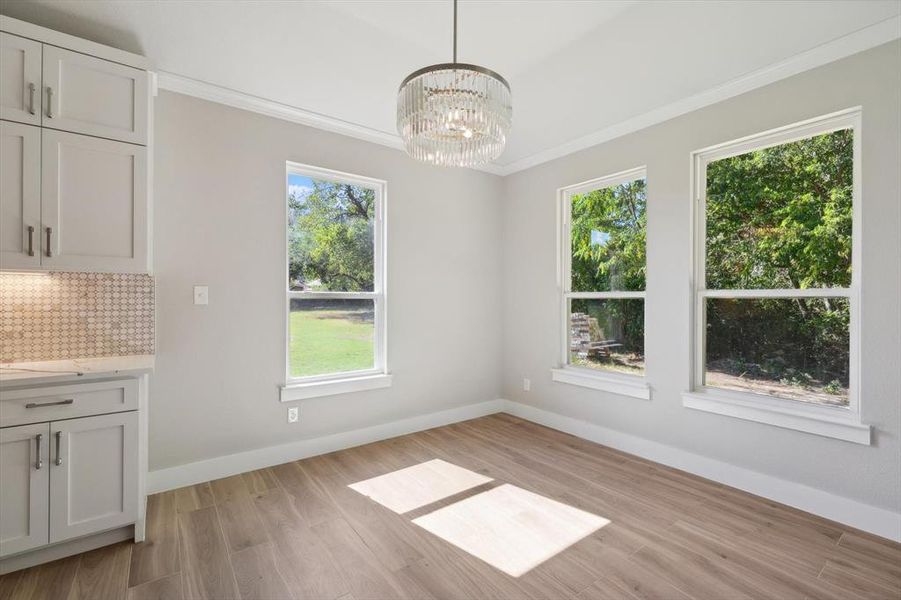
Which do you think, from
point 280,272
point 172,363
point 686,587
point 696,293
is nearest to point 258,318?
A: point 280,272

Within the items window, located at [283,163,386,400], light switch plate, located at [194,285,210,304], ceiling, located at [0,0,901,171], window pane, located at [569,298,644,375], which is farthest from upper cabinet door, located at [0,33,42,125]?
window pane, located at [569,298,644,375]

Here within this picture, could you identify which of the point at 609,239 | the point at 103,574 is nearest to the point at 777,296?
the point at 609,239

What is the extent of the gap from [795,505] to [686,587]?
48.1 inches

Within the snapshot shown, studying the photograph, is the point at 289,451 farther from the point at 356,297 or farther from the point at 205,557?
the point at 356,297

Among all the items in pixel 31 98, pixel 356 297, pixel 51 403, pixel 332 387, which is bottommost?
pixel 332 387

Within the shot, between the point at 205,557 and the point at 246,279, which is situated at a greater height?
the point at 246,279

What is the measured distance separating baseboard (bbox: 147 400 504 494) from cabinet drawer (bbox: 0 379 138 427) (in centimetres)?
89

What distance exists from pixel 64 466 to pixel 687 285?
3775 millimetres

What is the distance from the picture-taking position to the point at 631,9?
2225 mm

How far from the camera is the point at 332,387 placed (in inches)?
131

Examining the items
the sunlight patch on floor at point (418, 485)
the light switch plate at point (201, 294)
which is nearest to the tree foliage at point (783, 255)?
the sunlight patch on floor at point (418, 485)

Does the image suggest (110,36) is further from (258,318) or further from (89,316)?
(258,318)

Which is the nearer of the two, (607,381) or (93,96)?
(93,96)

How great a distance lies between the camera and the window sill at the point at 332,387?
10.2 feet
